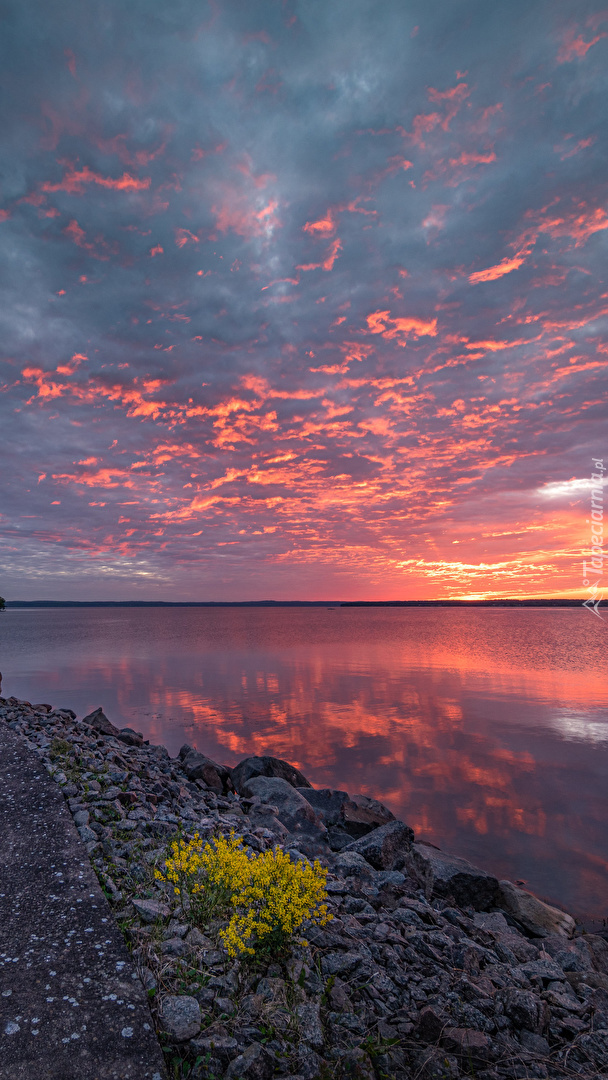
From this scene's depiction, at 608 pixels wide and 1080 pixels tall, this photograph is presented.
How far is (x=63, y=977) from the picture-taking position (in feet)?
13.8

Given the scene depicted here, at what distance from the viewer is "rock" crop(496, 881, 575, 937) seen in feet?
27.3

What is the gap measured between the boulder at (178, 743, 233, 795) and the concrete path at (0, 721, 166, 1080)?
7.85 metres

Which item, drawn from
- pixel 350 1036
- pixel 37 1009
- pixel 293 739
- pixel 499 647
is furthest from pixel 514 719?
pixel 499 647

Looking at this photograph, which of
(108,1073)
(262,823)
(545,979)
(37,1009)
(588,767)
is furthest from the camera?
(588,767)

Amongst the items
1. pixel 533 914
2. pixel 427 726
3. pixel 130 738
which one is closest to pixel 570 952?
pixel 533 914

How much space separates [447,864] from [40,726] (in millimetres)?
12384

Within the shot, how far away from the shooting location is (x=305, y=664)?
41250 mm

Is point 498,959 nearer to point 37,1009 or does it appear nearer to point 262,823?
point 37,1009

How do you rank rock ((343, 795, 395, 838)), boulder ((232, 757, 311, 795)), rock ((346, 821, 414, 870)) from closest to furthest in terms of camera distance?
rock ((346, 821, 414, 870))
rock ((343, 795, 395, 838))
boulder ((232, 757, 311, 795))

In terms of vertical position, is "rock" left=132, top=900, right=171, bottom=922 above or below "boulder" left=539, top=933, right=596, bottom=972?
above

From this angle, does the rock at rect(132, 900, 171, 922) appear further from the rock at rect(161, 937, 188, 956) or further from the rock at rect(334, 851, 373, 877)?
the rock at rect(334, 851, 373, 877)

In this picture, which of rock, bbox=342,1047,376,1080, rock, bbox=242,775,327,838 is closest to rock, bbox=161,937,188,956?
rock, bbox=342,1047,376,1080

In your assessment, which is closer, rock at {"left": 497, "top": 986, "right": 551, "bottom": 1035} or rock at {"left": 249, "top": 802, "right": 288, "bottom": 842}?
rock at {"left": 497, "top": 986, "right": 551, "bottom": 1035}

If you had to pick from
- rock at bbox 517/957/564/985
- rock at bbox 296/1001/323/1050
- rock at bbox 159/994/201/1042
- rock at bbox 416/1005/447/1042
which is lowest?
rock at bbox 517/957/564/985
